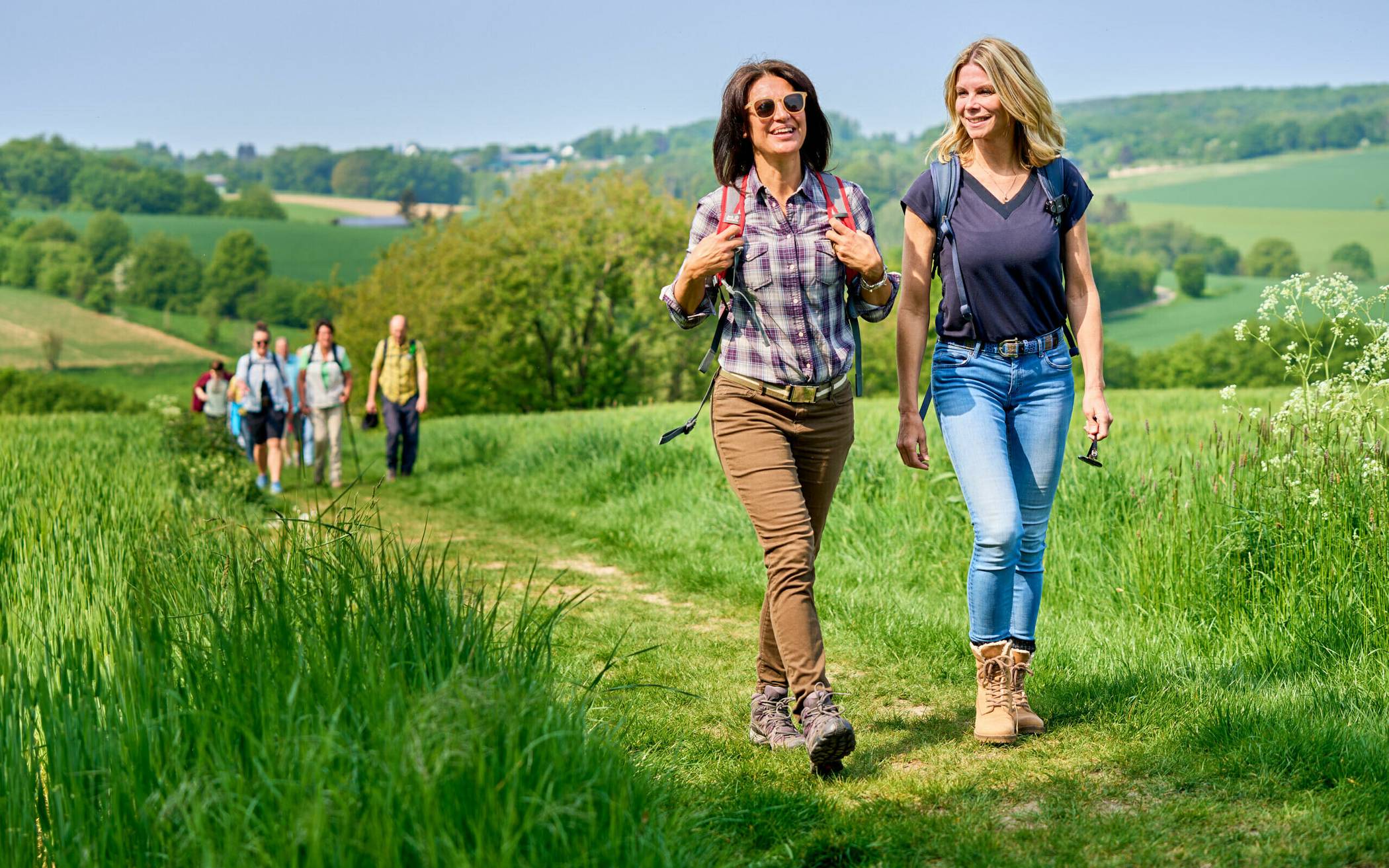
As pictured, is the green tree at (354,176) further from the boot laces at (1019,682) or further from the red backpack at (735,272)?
the boot laces at (1019,682)

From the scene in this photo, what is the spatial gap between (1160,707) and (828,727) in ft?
4.62

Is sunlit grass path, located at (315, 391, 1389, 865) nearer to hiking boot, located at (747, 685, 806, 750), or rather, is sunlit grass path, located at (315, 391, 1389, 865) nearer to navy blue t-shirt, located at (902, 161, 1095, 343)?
hiking boot, located at (747, 685, 806, 750)

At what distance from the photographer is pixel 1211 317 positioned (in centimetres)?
10531

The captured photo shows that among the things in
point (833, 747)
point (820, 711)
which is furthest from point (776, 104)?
point (833, 747)

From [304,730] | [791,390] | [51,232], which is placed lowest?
[304,730]

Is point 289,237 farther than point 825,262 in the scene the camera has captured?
Yes

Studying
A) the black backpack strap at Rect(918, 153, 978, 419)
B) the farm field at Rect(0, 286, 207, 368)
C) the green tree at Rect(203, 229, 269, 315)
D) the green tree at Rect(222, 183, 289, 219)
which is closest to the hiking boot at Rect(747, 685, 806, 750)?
the black backpack strap at Rect(918, 153, 978, 419)

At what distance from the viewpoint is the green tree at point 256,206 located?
14312cm

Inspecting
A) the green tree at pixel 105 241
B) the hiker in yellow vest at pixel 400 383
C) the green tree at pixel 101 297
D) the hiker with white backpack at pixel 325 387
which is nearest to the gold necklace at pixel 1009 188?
the hiker with white backpack at pixel 325 387

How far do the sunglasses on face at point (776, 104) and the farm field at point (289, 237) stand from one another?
373 ft

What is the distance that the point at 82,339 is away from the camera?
103875 mm

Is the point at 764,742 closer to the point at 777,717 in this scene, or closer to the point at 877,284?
the point at 777,717

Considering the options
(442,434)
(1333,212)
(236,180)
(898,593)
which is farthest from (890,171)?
(898,593)

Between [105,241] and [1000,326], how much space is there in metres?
130
